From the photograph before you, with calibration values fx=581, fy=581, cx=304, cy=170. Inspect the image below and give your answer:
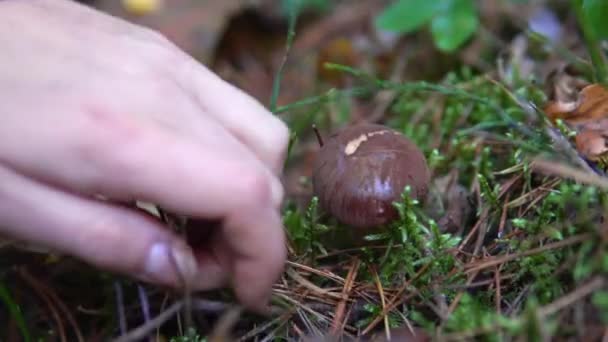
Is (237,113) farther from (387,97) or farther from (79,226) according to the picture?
(387,97)

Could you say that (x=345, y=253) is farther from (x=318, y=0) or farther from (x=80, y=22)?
(x=318, y=0)

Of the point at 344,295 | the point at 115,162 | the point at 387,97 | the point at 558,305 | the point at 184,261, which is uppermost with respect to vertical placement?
the point at 115,162

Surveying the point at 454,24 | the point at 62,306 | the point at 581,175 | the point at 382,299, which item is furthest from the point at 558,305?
the point at 454,24

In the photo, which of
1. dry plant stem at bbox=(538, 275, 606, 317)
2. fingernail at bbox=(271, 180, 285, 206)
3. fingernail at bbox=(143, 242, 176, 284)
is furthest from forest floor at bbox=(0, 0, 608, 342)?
fingernail at bbox=(271, 180, 285, 206)

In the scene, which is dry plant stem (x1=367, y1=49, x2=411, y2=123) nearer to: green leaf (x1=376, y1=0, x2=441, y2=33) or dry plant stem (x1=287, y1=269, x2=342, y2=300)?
green leaf (x1=376, y1=0, x2=441, y2=33)

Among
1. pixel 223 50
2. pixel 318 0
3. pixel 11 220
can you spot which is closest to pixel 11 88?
pixel 11 220

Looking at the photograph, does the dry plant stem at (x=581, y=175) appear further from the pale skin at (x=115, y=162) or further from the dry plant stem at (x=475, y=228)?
the pale skin at (x=115, y=162)

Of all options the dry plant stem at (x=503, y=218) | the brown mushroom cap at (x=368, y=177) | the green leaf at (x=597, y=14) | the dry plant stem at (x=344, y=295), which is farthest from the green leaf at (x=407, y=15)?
the dry plant stem at (x=344, y=295)

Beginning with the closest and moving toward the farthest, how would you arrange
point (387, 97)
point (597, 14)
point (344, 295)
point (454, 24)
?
point (344, 295) < point (597, 14) < point (454, 24) < point (387, 97)
